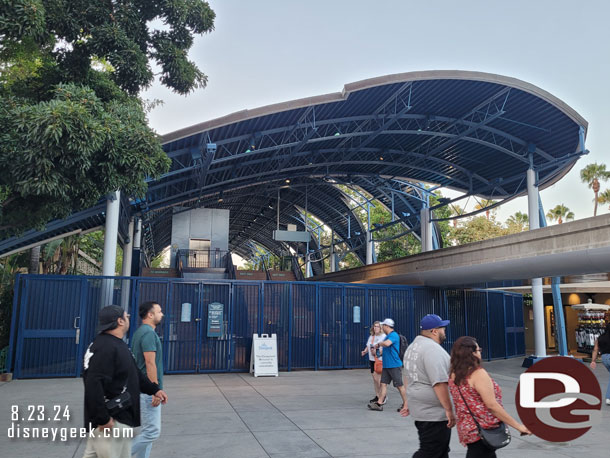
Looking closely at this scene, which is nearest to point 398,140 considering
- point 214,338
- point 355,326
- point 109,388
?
point 355,326

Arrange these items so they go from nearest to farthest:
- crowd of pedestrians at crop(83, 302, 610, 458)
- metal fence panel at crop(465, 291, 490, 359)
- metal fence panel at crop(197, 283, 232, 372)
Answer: crowd of pedestrians at crop(83, 302, 610, 458)
metal fence panel at crop(197, 283, 232, 372)
metal fence panel at crop(465, 291, 490, 359)

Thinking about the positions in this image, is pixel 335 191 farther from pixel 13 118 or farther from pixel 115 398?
pixel 115 398

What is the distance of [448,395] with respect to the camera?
415 cm

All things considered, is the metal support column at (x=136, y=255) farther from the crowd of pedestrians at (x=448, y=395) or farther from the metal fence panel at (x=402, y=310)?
the crowd of pedestrians at (x=448, y=395)

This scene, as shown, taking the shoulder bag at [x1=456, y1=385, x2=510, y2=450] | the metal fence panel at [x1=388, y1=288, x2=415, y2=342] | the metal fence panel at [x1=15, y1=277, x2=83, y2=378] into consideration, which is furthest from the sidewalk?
the metal fence panel at [x1=388, y1=288, x2=415, y2=342]

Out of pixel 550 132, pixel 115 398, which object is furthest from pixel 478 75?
pixel 115 398

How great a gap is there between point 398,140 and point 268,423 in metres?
19.5

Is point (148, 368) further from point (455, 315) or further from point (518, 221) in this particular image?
point (518, 221)

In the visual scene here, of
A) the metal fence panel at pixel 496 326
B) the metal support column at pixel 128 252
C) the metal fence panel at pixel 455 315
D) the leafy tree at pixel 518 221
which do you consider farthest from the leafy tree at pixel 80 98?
the leafy tree at pixel 518 221

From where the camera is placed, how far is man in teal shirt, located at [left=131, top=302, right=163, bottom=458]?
466cm

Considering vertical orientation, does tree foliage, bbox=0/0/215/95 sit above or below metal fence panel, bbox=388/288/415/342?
above

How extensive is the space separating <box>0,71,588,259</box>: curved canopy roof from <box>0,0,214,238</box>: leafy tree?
21.9ft

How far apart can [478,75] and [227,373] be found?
13276 millimetres

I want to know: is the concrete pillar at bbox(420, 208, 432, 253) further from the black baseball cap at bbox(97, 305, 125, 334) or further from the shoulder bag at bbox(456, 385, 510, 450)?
the black baseball cap at bbox(97, 305, 125, 334)
